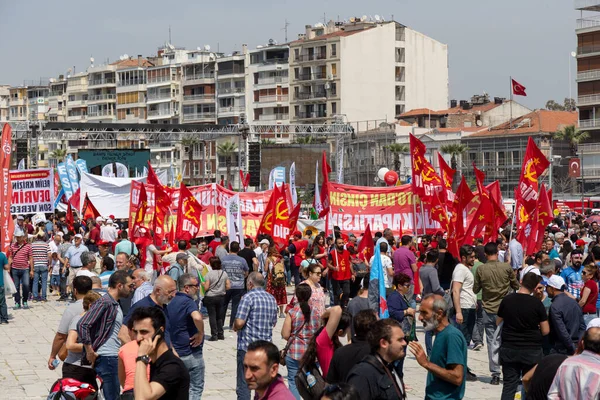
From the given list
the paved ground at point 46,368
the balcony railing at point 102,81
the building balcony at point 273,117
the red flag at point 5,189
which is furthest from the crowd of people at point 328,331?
the balcony railing at point 102,81

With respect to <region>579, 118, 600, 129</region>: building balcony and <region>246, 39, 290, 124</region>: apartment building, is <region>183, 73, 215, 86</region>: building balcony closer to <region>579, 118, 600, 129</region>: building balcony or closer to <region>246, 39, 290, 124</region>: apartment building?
<region>246, 39, 290, 124</region>: apartment building

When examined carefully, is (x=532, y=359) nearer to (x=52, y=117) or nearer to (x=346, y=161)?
(x=346, y=161)

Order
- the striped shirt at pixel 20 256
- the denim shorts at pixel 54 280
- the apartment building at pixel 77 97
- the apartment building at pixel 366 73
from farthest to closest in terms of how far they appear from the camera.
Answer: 1. the apartment building at pixel 77 97
2. the apartment building at pixel 366 73
3. the denim shorts at pixel 54 280
4. the striped shirt at pixel 20 256

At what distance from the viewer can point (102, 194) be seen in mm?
37906

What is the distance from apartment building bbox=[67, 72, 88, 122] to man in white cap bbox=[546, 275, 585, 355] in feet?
419

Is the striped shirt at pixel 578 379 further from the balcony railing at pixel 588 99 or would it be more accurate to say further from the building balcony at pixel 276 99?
the building balcony at pixel 276 99

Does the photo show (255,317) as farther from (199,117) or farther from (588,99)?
(199,117)

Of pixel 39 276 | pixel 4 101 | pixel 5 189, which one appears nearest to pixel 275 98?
pixel 4 101

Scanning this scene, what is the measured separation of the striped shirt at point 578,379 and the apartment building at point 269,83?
322ft

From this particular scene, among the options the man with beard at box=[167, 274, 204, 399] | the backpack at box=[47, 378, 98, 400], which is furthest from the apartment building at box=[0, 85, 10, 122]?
the backpack at box=[47, 378, 98, 400]

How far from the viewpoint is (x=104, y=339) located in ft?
30.3

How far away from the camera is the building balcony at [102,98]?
130m

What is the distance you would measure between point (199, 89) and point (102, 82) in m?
20.2

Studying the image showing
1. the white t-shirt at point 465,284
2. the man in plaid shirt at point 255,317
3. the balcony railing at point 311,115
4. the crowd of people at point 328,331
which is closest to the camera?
the crowd of people at point 328,331
